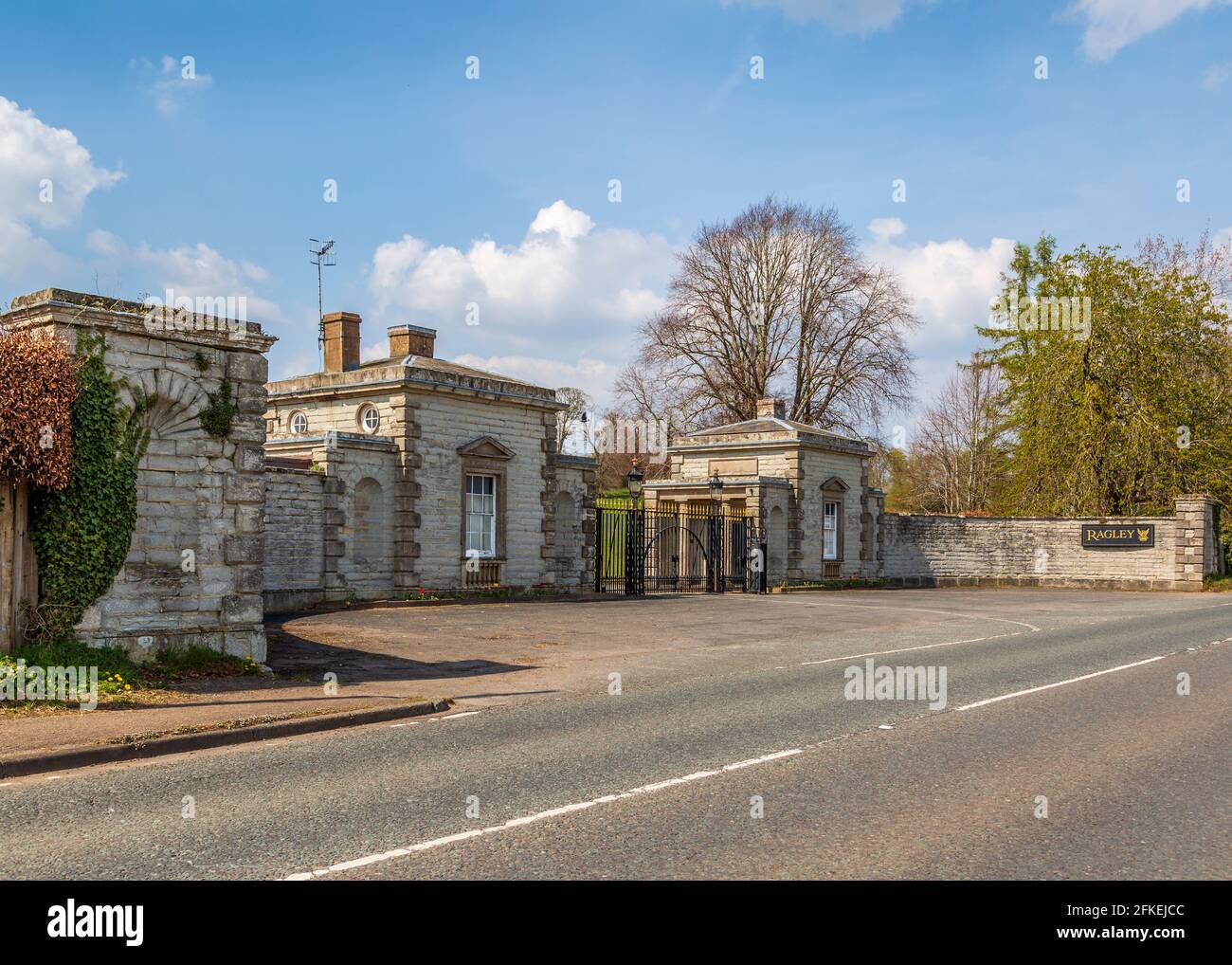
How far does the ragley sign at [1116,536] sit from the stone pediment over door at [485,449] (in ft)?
74.7

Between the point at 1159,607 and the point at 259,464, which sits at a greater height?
the point at 259,464

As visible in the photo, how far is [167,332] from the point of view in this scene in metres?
12.4

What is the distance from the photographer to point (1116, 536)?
126 feet

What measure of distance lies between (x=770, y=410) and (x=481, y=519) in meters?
15.3

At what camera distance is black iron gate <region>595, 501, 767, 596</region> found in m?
29.3

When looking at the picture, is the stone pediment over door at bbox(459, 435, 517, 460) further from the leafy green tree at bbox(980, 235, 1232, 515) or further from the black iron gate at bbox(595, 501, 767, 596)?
the leafy green tree at bbox(980, 235, 1232, 515)

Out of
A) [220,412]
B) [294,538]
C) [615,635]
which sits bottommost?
[615,635]

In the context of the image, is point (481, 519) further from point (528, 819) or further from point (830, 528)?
point (528, 819)

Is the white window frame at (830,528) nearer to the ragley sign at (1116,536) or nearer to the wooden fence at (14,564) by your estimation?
the ragley sign at (1116,536)

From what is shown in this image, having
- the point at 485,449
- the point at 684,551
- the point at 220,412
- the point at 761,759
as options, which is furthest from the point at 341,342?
the point at 761,759

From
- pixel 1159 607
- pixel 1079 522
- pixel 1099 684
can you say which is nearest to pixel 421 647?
pixel 1099 684

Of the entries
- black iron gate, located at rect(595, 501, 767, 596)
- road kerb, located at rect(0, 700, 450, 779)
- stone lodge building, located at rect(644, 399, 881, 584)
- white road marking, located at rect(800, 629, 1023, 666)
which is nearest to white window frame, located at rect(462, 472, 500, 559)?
black iron gate, located at rect(595, 501, 767, 596)

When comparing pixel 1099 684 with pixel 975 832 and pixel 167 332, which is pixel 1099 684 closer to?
pixel 975 832
